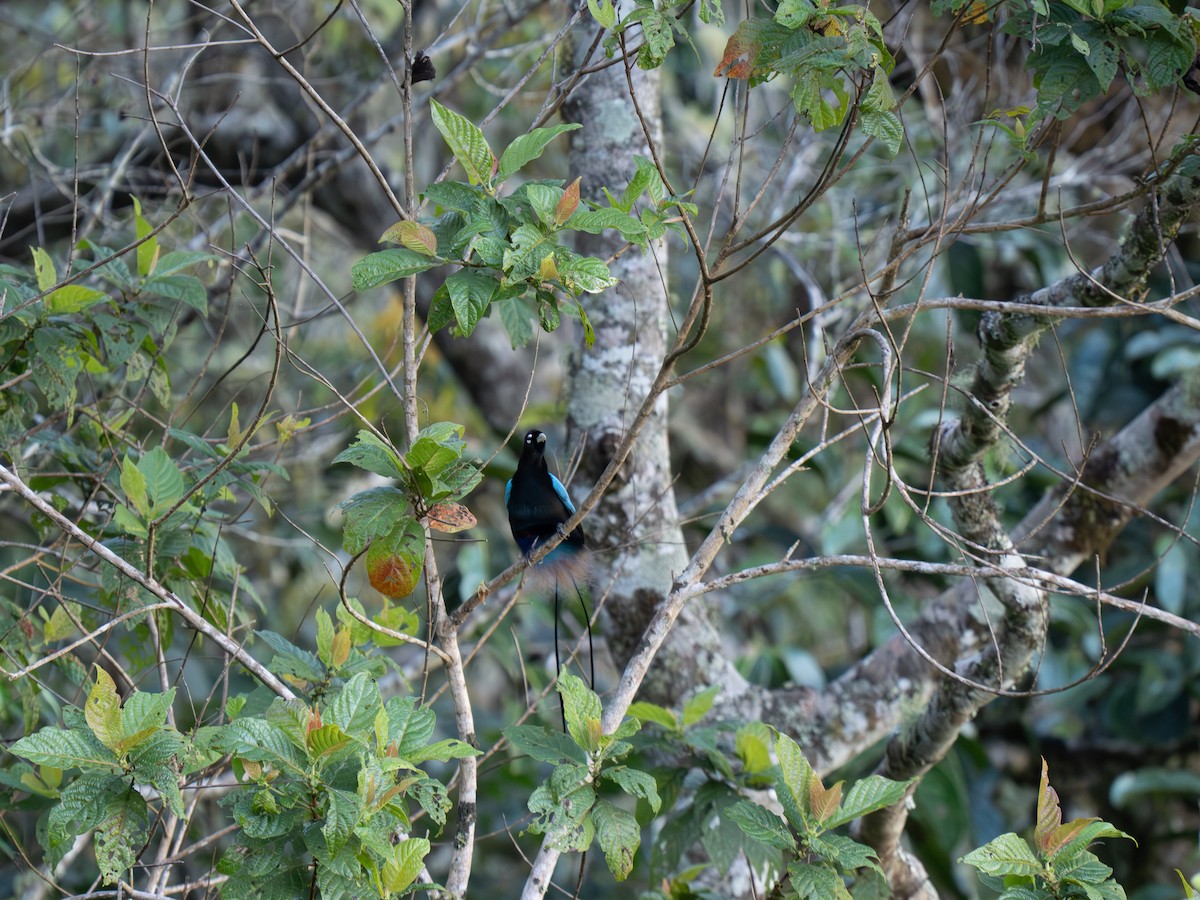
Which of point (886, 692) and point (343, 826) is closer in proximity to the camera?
point (343, 826)

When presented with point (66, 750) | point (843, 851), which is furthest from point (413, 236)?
point (843, 851)

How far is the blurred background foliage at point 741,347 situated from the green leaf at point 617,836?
1710 millimetres

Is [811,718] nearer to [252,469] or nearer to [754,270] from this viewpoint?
[252,469]

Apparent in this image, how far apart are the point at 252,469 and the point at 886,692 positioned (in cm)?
198

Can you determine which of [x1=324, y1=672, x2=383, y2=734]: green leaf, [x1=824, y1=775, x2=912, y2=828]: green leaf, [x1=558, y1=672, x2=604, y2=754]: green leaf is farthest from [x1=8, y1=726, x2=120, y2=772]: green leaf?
[x1=824, y1=775, x2=912, y2=828]: green leaf

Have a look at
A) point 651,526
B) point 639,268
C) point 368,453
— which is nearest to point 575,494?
point 651,526

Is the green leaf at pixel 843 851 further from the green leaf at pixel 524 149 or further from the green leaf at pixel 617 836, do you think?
the green leaf at pixel 524 149

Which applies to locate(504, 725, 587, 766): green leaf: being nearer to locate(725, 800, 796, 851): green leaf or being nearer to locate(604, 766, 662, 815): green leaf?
locate(604, 766, 662, 815): green leaf

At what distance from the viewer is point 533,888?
6.30 feet

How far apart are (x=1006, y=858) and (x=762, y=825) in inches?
16.4

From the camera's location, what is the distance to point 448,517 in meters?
1.90

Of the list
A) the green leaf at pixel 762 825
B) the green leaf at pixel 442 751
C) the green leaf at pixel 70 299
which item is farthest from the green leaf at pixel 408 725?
the green leaf at pixel 70 299

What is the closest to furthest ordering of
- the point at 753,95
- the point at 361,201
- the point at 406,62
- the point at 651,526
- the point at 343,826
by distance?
the point at 343,826, the point at 406,62, the point at 651,526, the point at 361,201, the point at 753,95

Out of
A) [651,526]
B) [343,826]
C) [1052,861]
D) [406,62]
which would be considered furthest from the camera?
[651,526]
